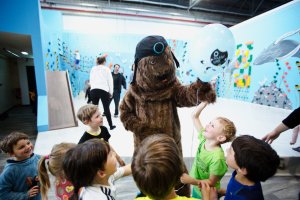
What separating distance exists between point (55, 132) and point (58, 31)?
4884 mm

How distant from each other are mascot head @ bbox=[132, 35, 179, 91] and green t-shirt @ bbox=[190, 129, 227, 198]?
511mm

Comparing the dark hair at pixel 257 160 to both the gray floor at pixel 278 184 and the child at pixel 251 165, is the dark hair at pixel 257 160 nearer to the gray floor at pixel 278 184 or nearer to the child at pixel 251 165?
the child at pixel 251 165

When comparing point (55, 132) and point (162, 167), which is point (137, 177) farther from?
point (55, 132)

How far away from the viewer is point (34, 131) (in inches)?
151

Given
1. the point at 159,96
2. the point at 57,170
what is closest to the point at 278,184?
the point at 159,96

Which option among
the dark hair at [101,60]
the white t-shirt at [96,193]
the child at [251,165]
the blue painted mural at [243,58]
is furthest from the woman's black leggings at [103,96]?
the child at [251,165]

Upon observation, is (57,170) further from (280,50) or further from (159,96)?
(280,50)

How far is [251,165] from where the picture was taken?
3.01 feet

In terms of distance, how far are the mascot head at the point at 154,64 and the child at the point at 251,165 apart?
599 mm

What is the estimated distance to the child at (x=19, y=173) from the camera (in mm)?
1147

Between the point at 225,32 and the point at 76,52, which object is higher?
the point at 76,52

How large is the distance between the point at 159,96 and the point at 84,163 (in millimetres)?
663

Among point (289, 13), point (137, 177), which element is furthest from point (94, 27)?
point (137, 177)

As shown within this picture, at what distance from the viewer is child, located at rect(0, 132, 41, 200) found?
1147 mm
